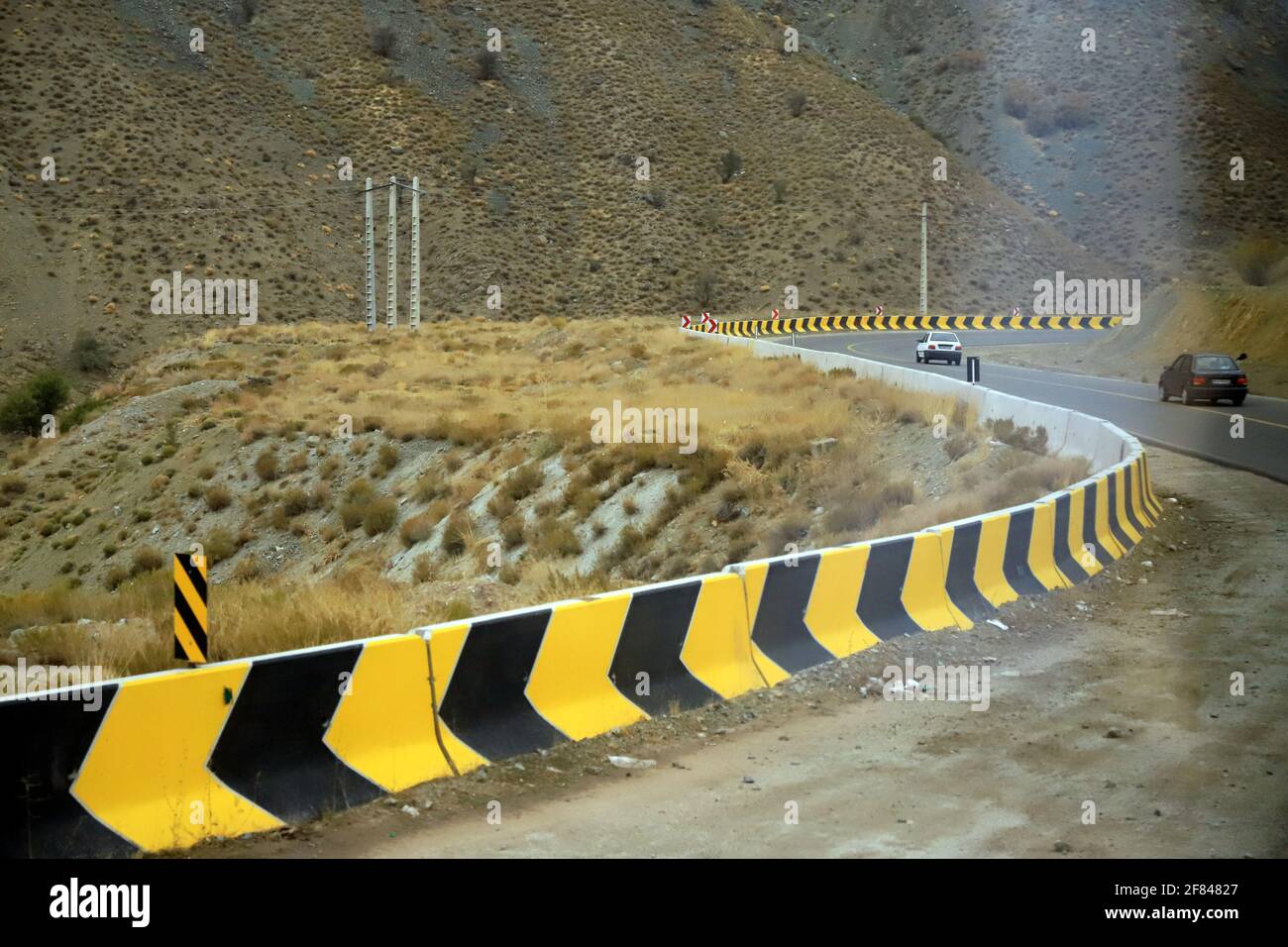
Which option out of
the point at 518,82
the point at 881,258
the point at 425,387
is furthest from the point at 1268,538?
the point at 518,82

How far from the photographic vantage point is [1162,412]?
98.9ft

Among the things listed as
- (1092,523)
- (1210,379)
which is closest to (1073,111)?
(1210,379)

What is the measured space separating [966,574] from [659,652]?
370cm

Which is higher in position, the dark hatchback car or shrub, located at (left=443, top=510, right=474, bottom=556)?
the dark hatchback car

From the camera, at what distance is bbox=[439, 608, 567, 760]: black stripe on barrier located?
7.64 metres

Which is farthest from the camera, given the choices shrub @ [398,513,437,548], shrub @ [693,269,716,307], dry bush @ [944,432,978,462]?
shrub @ [693,269,716,307]

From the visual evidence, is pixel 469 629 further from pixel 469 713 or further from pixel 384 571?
pixel 384 571

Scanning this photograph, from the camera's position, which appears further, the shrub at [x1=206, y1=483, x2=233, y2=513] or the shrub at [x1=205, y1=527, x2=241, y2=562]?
the shrub at [x1=206, y1=483, x2=233, y2=513]

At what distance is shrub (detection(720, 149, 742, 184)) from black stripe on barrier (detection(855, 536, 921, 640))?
3297 inches

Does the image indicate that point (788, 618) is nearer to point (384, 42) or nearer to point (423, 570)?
point (423, 570)

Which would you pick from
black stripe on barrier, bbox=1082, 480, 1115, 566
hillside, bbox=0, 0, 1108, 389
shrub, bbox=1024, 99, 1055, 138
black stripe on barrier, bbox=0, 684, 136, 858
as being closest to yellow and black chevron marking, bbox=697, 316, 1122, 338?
hillside, bbox=0, 0, 1108, 389

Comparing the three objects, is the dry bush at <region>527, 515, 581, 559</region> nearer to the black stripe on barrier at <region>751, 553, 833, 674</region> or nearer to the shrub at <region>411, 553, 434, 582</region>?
the shrub at <region>411, 553, 434, 582</region>

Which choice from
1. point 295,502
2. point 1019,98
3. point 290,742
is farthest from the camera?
point 1019,98

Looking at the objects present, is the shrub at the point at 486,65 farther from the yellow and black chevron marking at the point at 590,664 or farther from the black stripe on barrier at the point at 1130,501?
the yellow and black chevron marking at the point at 590,664
